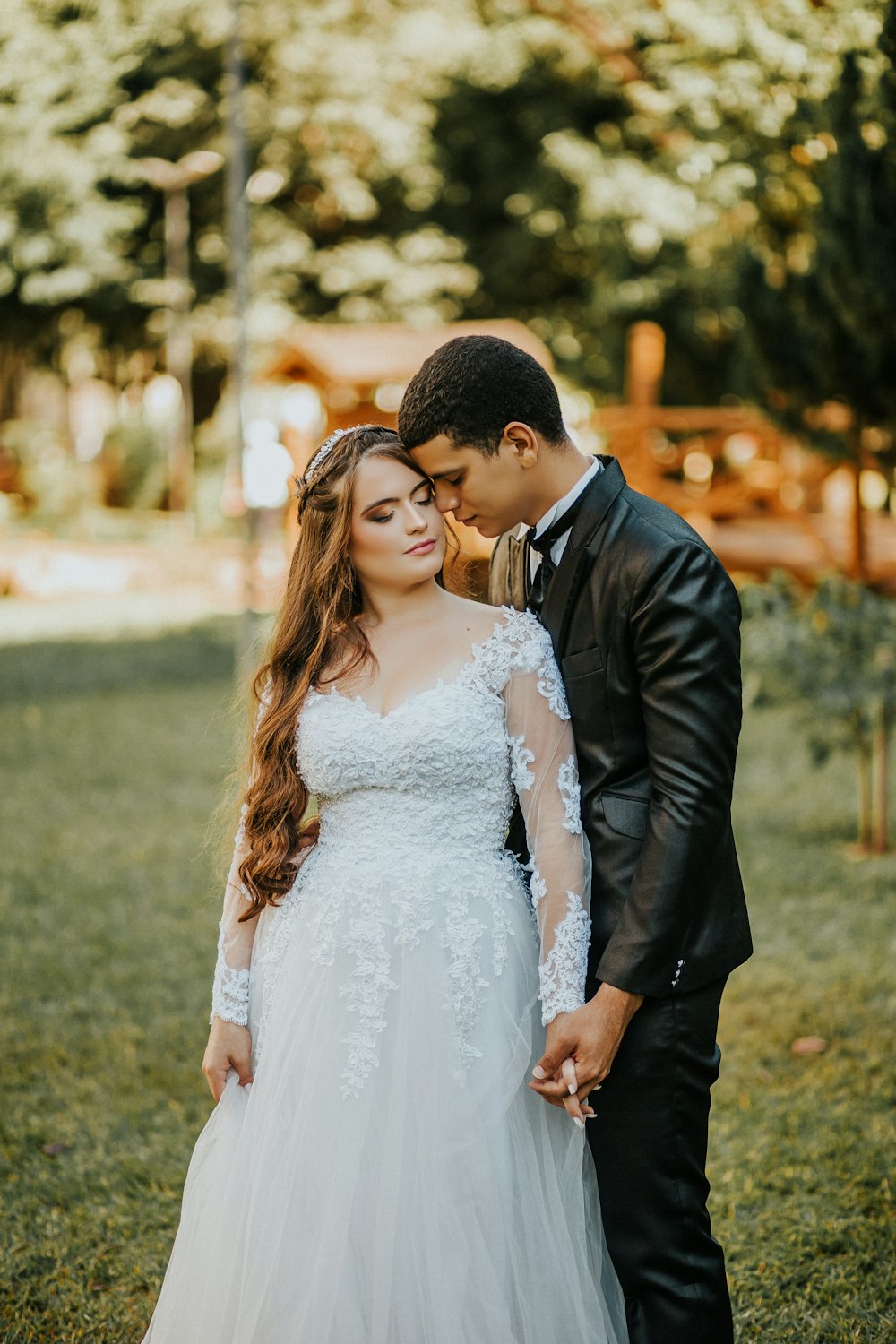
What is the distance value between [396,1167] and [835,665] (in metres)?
4.95

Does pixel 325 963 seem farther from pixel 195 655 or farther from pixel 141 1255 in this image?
pixel 195 655

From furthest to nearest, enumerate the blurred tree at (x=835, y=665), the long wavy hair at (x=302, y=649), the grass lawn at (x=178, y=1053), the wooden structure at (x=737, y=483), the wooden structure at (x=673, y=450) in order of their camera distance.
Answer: the wooden structure at (x=673, y=450) < the wooden structure at (x=737, y=483) < the blurred tree at (x=835, y=665) < the grass lawn at (x=178, y=1053) < the long wavy hair at (x=302, y=649)

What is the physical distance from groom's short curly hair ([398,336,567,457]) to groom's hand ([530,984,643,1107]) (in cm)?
103

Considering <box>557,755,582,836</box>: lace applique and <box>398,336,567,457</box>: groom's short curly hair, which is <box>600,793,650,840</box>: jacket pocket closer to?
<box>557,755,582,836</box>: lace applique

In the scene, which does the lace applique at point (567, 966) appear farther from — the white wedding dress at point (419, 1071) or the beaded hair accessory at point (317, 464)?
the beaded hair accessory at point (317, 464)

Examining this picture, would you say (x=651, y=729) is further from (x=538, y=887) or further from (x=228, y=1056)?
(x=228, y=1056)

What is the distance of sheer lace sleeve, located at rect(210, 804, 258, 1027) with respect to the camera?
111 inches

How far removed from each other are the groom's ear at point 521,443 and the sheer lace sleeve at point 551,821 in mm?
354

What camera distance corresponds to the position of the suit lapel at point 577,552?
253 centimetres

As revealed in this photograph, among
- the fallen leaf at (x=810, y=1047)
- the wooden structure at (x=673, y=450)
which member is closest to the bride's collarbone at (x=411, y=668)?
the fallen leaf at (x=810, y=1047)

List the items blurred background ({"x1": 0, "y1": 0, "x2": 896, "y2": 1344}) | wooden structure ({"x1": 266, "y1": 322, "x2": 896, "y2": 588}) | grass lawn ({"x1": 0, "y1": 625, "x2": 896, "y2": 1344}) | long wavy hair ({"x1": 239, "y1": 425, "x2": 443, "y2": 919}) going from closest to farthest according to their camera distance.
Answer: long wavy hair ({"x1": 239, "y1": 425, "x2": 443, "y2": 919})
grass lawn ({"x1": 0, "y1": 625, "x2": 896, "y2": 1344})
blurred background ({"x1": 0, "y1": 0, "x2": 896, "y2": 1344})
wooden structure ({"x1": 266, "y1": 322, "x2": 896, "y2": 588})

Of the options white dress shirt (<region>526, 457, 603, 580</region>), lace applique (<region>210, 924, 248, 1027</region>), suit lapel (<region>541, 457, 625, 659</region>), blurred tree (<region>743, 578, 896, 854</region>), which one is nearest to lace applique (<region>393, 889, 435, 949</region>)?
lace applique (<region>210, 924, 248, 1027</region>)

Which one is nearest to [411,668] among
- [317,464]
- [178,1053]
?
[317,464]

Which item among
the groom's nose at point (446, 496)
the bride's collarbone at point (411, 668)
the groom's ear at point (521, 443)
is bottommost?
the bride's collarbone at point (411, 668)
